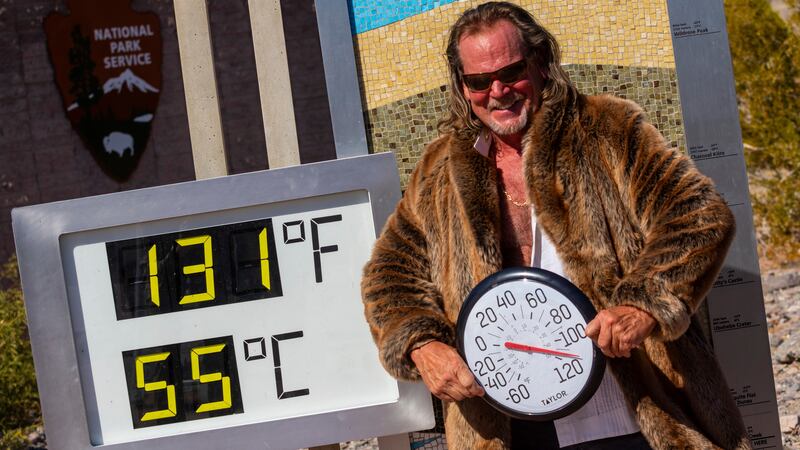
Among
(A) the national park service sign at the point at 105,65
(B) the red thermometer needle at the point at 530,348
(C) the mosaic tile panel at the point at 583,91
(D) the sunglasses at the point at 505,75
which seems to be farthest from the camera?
(A) the national park service sign at the point at 105,65

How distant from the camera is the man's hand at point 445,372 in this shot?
273 cm

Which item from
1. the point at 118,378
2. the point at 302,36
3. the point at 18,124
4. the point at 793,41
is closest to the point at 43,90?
the point at 18,124

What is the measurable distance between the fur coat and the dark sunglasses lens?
6.0 inches

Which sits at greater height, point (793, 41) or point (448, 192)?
point (793, 41)

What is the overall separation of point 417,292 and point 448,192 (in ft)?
0.93

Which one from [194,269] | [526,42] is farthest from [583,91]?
[194,269]

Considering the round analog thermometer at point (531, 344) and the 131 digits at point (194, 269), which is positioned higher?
the 131 digits at point (194, 269)

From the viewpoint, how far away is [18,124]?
33.4ft

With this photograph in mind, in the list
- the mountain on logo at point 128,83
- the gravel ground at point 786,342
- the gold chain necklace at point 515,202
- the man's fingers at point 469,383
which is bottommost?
the gravel ground at point 786,342

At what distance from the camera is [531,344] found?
273cm

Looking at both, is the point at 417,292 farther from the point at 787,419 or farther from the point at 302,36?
the point at 302,36

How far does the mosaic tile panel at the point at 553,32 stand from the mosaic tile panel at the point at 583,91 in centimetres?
3

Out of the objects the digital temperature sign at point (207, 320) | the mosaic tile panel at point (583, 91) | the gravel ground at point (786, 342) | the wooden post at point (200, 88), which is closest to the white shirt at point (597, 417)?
the digital temperature sign at point (207, 320)

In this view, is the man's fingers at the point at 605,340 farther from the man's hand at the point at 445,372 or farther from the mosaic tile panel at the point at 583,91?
the mosaic tile panel at the point at 583,91
